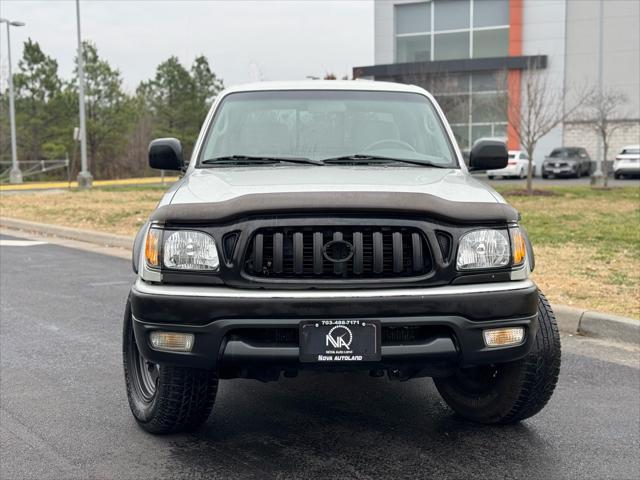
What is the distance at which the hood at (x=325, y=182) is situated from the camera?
347 cm

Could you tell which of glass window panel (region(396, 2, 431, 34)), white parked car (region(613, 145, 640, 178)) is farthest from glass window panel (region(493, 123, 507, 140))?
glass window panel (region(396, 2, 431, 34))

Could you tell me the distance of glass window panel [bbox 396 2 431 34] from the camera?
1610 inches

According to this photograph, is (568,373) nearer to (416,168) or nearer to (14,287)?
(416,168)

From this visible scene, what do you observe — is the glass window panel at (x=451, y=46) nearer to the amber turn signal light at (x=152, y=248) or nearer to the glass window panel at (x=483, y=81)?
the glass window panel at (x=483, y=81)

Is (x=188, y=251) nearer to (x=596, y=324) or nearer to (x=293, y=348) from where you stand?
(x=293, y=348)

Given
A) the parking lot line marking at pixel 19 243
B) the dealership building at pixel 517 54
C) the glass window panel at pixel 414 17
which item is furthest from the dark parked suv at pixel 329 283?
the glass window panel at pixel 414 17

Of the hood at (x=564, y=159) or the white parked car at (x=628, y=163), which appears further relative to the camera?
the hood at (x=564, y=159)

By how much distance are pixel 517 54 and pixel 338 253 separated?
38.7 meters

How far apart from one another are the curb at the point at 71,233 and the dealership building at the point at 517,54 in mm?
24739

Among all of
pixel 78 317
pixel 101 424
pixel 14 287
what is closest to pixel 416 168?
pixel 101 424

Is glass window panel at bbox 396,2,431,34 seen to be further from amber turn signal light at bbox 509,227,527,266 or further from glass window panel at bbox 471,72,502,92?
amber turn signal light at bbox 509,227,527,266

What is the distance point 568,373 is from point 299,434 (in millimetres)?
2156

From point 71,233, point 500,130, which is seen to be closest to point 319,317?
point 71,233

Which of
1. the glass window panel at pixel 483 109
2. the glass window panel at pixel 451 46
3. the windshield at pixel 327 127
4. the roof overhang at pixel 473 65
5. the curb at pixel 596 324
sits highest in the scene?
the glass window panel at pixel 451 46
